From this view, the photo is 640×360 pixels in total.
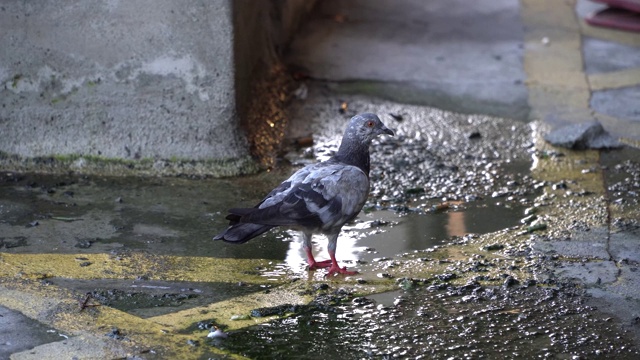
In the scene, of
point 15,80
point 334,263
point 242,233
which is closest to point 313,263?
point 334,263

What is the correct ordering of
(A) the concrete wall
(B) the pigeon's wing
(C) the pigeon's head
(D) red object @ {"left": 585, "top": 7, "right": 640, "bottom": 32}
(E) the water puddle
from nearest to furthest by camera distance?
(E) the water puddle → (B) the pigeon's wing → (C) the pigeon's head → (A) the concrete wall → (D) red object @ {"left": 585, "top": 7, "right": 640, "bottom": 32}

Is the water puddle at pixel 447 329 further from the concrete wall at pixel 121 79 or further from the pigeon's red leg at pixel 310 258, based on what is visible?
the concrete wall at pixel 121 79

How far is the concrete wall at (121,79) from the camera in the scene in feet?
20.4

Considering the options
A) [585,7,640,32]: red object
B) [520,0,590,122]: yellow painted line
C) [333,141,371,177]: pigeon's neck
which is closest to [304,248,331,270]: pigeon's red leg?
[333,141,371,177]: pigeon's neck

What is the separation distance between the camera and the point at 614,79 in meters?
8.29

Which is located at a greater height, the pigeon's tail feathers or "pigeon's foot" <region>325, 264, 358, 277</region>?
the pigeon's tail feathers

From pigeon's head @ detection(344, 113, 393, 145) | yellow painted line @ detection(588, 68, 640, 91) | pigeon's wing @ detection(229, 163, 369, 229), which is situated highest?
pigeon's head @ detection(344, 113, 393, 145)

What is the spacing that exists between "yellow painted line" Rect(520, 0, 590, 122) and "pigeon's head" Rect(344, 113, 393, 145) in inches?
105

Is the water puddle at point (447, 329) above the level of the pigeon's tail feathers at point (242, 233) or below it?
below

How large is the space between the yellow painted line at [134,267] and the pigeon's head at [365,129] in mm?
872

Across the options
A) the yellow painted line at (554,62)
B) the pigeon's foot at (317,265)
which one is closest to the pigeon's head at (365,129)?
the pigeon's foot at (317,265)

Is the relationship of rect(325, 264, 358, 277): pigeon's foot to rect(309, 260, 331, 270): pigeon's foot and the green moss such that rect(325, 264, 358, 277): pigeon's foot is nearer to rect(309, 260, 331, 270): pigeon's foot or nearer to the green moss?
rect(309, 260, 331, 270): pigeon's foot

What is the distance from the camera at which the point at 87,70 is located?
6.34 m

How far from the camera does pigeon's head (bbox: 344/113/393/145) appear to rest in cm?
523
